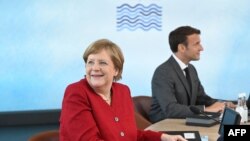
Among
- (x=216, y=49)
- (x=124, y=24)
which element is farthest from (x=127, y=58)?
(x=216, y=49)

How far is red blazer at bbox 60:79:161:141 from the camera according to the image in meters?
2.29

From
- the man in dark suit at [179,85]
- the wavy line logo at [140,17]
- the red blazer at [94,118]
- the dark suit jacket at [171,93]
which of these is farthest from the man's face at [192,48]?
the red blazer at [94,118]

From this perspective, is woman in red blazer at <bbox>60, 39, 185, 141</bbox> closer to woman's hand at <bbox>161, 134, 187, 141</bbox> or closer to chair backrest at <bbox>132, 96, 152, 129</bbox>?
woman's hand at <bbox>161, 134, 187, 141</bbox>

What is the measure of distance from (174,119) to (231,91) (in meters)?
1.54

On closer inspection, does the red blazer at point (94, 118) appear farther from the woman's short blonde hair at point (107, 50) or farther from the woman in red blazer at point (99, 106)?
the woman's short blonde hair at point (107, 50)

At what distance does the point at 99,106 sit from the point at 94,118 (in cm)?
7

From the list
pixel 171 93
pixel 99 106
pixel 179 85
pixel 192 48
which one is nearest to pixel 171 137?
pixel 99 106

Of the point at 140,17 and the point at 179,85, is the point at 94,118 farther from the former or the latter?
the point at 140,17

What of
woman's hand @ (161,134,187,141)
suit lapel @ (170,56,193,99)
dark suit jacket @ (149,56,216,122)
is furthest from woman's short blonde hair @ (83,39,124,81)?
suit lapel @ (170,56,193,99)

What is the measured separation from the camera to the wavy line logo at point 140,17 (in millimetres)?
4711

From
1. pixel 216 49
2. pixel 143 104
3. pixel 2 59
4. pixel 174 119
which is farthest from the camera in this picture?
pixel 216 49

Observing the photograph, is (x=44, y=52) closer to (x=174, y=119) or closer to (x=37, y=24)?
(x=37, y=24)

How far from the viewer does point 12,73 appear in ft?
15.0

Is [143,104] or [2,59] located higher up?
[2,59]
